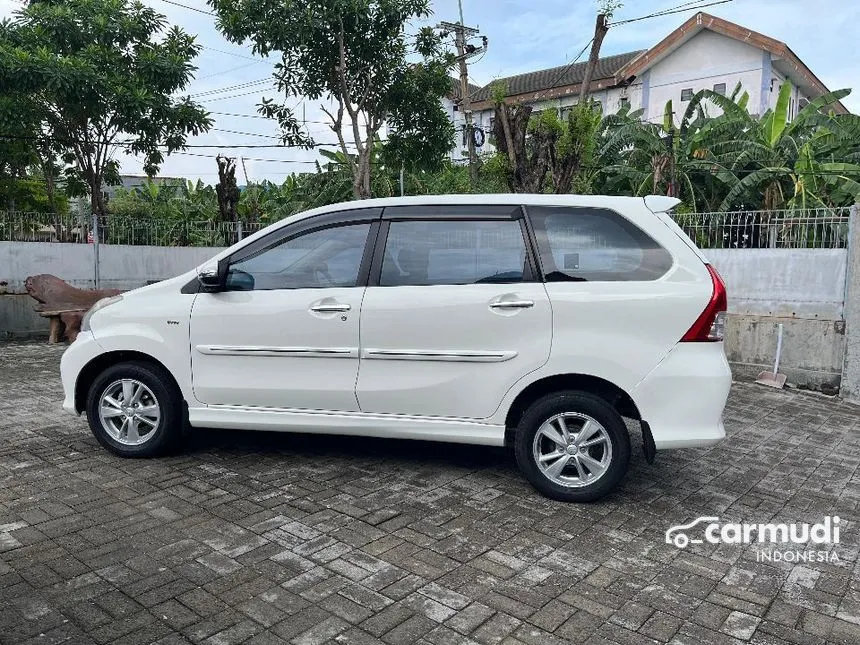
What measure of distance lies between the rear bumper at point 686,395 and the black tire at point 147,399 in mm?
3017

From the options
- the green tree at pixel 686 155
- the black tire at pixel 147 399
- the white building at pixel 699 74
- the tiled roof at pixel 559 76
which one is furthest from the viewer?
the tiled roof at pixel 559 76

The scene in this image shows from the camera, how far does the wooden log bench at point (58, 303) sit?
1032 cm

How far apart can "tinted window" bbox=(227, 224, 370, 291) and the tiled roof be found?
2841 centimetres

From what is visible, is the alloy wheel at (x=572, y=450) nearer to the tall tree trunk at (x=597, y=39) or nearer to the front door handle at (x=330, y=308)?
the front door handle at (x=330, y=308)

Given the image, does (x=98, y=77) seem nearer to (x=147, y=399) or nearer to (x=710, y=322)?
(x=147, y=399)

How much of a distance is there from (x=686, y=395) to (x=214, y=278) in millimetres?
3001

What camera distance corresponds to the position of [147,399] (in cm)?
468

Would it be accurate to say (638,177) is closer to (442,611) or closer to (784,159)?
(784,159)

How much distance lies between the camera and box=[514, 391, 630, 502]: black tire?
388 centimetres

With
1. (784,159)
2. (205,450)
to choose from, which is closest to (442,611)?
(205,450)

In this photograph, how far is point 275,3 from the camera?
32.1ft

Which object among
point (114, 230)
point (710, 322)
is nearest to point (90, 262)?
point (114, 230)

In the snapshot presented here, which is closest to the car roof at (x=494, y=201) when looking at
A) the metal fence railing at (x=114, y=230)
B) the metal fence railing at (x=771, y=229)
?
the metal fence railing at (x=771, y=229)

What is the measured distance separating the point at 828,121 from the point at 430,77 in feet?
32.8
